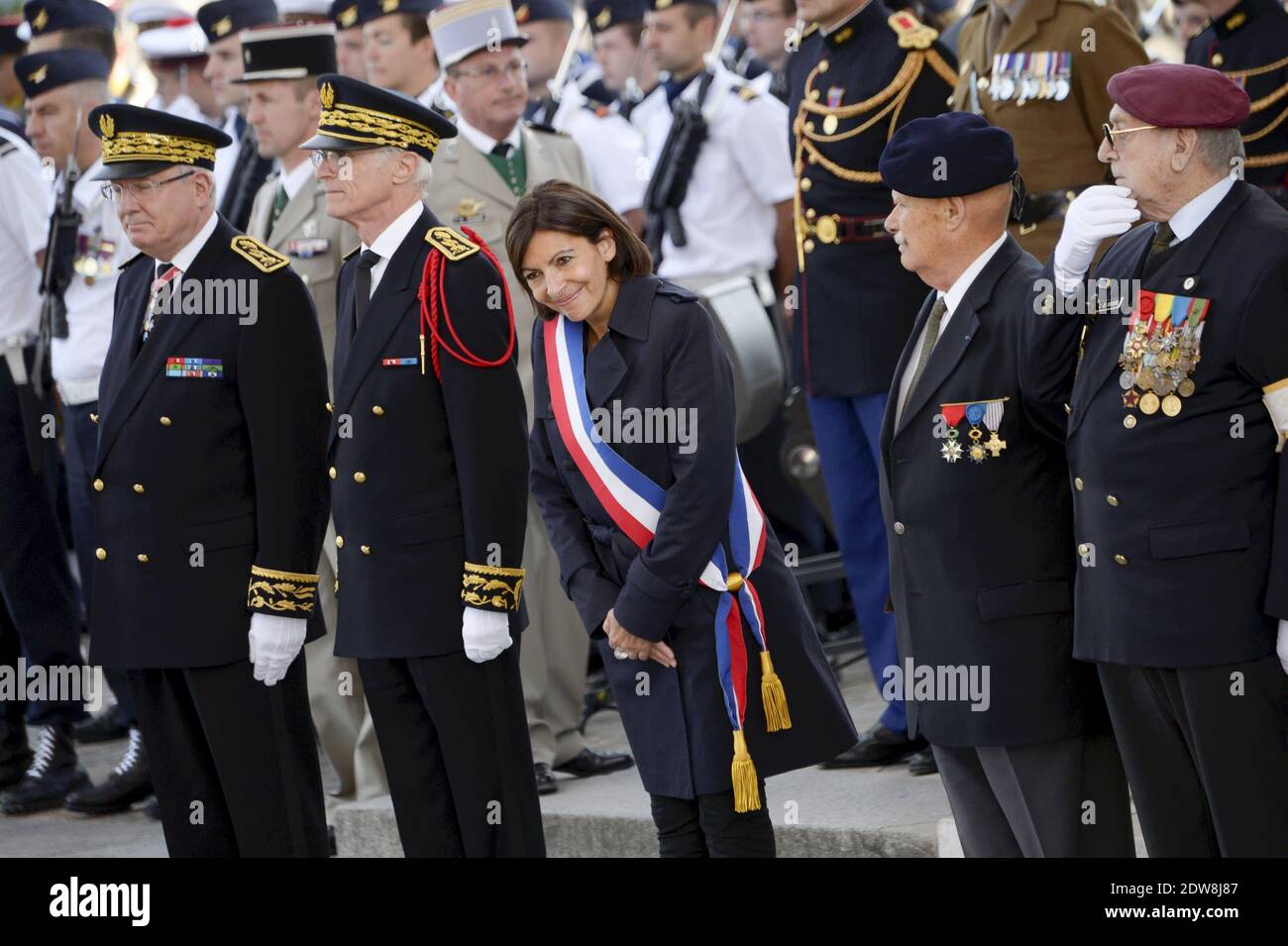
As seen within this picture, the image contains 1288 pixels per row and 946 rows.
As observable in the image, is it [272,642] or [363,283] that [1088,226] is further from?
[272,642]

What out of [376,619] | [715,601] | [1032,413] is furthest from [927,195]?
[376,619]

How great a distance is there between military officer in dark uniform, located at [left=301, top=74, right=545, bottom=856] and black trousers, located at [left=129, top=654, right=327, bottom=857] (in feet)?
0.94

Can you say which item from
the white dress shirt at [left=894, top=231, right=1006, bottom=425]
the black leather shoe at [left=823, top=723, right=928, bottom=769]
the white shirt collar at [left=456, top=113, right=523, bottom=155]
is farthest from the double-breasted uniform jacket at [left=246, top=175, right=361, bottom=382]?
the white dress shirt at [left=894, top=231, right=1006, bottom=425]

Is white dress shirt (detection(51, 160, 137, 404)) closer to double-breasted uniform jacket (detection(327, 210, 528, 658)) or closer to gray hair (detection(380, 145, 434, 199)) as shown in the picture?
gray hair (detection(380, 145, 434, 199))

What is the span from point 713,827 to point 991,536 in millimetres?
811


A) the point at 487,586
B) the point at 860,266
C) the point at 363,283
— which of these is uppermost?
the point at 363,283

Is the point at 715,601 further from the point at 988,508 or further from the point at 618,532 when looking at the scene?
the point at 988,508

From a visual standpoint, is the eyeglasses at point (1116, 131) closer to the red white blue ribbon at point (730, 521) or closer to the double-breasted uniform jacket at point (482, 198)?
the red white blue ribbon at point (730, 521)

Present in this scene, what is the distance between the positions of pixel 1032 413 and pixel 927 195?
0.47 meters

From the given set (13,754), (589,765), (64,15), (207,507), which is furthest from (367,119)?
(64,15)

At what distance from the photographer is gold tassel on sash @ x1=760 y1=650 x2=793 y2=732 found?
13.4 feet

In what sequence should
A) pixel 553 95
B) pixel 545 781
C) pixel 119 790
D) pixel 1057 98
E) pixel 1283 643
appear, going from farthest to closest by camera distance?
pixel 553 95 < pixel 119 790 < pixel 545 781 < pixel 1057 98 < pixel 1283 643

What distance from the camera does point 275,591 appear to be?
4418 millimetres

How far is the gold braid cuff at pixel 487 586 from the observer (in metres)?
4.27
